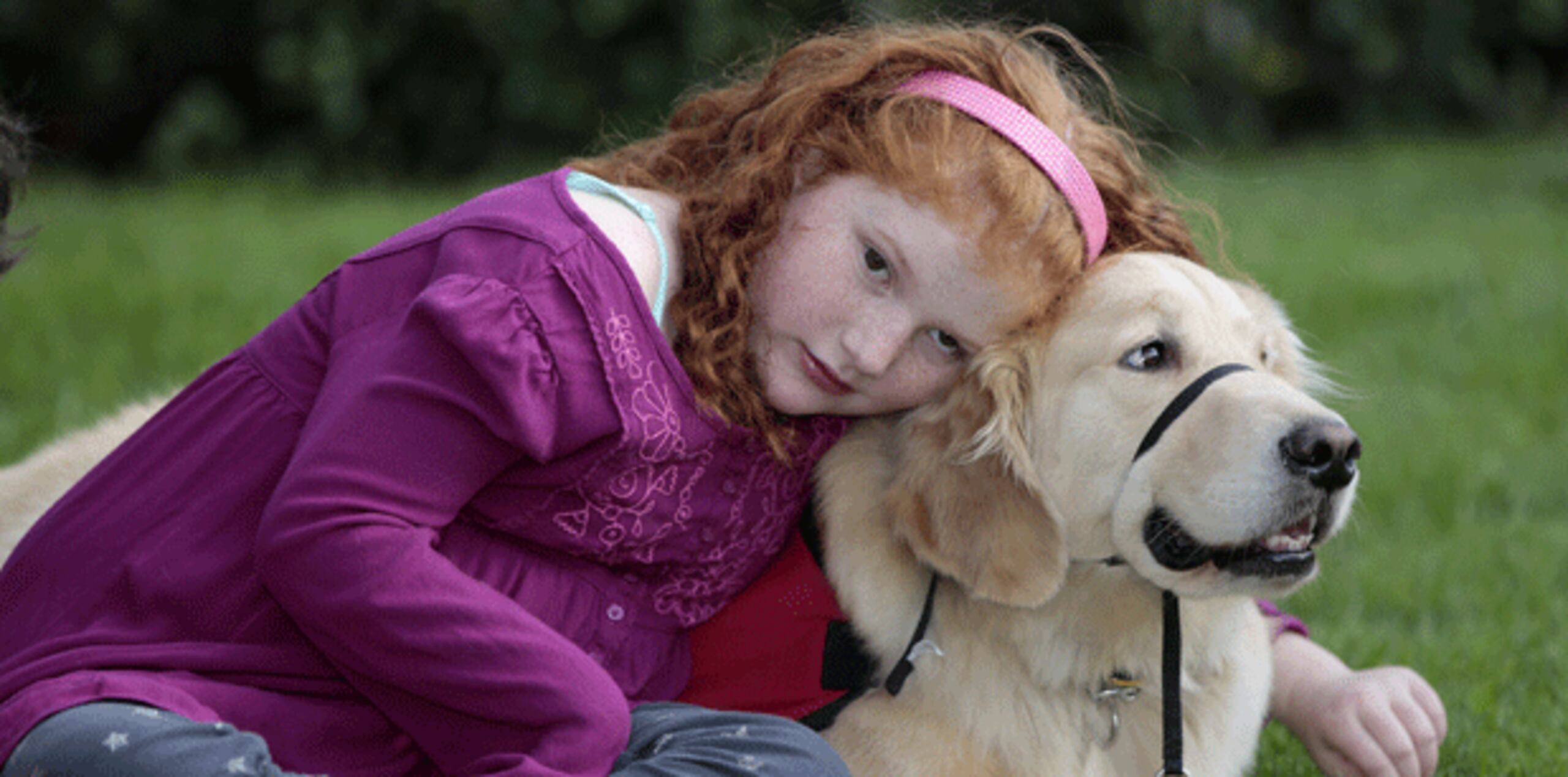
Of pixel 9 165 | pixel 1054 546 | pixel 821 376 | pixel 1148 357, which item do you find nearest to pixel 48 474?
pixel 9 165

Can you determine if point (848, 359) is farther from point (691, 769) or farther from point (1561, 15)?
point (1561, 15)

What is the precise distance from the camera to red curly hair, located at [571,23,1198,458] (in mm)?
2229

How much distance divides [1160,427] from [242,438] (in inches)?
53.3

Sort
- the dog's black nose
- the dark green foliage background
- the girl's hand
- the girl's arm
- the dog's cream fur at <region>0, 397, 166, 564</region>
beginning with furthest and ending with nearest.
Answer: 1. the dark green foliage background
2. the dog's cream fur at <region>0, 397, 166, 564</region>
3. the girl's hand
4. the dog's black nose
5. the girl's arm

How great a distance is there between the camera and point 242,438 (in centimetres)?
221

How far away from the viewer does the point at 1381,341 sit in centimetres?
603

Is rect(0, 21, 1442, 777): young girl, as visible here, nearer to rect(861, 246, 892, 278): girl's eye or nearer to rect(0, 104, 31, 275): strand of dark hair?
rect(861, 246, 892, 278): girl's eye

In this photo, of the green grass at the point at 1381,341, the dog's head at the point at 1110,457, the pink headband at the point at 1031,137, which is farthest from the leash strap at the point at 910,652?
the green grass at the point at 1381,341

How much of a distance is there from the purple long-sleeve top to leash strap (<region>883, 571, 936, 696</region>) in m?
0.29

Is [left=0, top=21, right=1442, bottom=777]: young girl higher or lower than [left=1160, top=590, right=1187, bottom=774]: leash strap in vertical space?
higher

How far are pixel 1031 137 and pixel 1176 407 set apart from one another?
0.47 meters

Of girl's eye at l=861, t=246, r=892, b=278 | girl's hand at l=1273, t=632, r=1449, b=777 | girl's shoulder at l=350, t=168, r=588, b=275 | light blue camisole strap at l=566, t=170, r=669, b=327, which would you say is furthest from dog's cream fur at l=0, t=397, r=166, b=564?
girl's hand at l=1273, t=632, r=1449, b=777

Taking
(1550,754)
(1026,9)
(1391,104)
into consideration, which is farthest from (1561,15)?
(1550,754)

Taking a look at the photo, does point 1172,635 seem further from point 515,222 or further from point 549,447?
point 515,222
